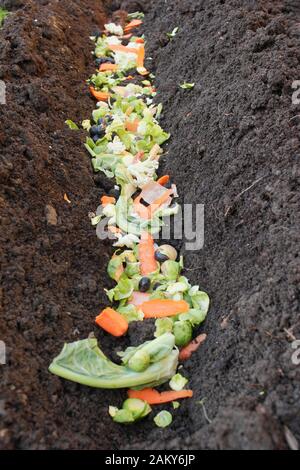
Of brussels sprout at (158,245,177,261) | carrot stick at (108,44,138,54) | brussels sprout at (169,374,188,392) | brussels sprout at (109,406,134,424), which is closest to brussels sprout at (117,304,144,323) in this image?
brussels sprout at (169,374,188,392)

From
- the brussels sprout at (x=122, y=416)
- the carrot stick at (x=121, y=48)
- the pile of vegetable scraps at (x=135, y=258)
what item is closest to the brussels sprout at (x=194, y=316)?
the pile of vegetable scraps at (x=135, y=258)

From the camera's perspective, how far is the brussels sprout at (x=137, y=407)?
→ 350cm

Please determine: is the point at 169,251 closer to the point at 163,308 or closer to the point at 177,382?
the point at 163,308

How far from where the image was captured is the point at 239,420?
293 cm

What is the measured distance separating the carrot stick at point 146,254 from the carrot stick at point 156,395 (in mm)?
1060

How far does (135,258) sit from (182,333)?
94 cm

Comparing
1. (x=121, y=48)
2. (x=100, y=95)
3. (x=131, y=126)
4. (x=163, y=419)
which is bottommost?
(x=163, y=419)

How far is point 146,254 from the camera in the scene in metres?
4.64

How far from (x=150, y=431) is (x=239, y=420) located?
0.77m

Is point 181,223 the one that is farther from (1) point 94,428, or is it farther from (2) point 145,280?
(1) point 94,428

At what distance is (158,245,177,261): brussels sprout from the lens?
15.2 feet

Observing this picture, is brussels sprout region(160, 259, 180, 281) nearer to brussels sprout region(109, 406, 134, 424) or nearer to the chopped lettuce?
the chopped lettuce

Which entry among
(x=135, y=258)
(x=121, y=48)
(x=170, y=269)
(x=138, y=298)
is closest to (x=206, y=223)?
(x=170, y=269)
